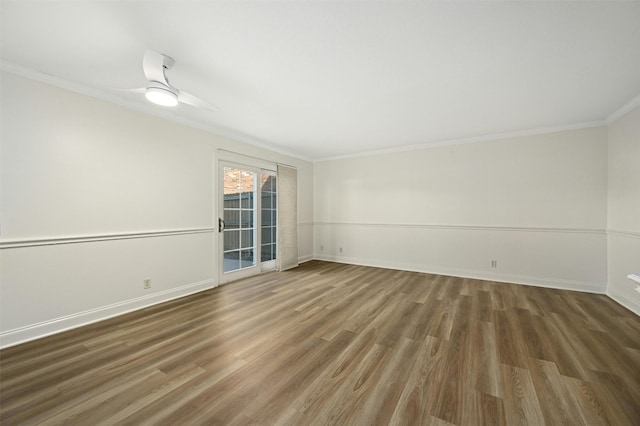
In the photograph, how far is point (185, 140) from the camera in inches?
135

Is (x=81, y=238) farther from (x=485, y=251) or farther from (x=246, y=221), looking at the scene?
(x=485, y=251)

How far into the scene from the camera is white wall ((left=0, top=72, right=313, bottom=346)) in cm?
218

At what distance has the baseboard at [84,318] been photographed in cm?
215

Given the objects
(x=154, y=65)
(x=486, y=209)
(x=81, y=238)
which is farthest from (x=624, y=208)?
(x=81, y=238)

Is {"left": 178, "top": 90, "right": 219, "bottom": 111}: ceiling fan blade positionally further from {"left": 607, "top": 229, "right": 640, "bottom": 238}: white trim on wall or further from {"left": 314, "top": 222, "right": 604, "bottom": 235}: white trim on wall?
{"left": 607, "top": 229, "right": 640, "bottom": 238}: white trim on wall

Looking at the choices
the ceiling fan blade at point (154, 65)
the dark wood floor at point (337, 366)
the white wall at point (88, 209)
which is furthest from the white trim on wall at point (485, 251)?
the ceiling fan blade at point (154, 65)

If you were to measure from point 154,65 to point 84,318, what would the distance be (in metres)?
2.60

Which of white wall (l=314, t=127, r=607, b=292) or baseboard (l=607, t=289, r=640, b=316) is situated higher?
white wall (l=314, t=127, r=607, b=292)

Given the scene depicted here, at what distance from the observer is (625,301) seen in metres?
3.03

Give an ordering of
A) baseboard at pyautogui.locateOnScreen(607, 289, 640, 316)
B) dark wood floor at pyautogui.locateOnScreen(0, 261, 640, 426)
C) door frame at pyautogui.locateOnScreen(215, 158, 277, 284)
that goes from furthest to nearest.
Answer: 1. door frame at pyautogui.locateOnScreen(215, 158, 277, 284)
2. baseboard at pyautogui.locateOnScreen(607, 289, 640, 316)
3. dark wood floor at pyautogui.locateOnScreen(0, 261, 640, 426)

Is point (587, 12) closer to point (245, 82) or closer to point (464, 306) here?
point (245, 82)

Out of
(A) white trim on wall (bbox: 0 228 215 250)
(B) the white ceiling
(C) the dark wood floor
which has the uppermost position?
(B) the white ceiling

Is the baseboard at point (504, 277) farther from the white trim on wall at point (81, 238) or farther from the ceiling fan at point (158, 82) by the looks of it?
the ceiling fan at point (158, 82)

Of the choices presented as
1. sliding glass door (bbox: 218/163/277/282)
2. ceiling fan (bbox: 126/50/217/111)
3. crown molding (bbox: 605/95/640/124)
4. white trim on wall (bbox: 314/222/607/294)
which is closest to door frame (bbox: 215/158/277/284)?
sliding glass door (bbox: 218/163/277/282)
